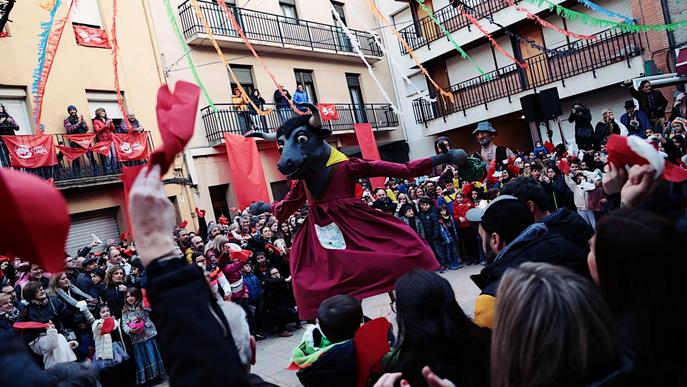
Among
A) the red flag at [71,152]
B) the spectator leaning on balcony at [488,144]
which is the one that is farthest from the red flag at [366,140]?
the spectator leaning on balcony at [488,144]

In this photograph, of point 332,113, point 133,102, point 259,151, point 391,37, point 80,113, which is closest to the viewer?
point 80,113

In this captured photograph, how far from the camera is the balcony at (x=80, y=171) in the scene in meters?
11.8

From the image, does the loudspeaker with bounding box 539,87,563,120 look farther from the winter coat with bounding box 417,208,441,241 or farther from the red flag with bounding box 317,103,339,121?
the red flag with bounding box 317,103,339,121

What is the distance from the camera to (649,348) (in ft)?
4.57

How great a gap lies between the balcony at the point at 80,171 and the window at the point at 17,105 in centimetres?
71

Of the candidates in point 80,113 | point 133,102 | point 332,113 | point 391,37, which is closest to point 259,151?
→ point 332,113

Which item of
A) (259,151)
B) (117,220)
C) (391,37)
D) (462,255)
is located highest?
(391,37)

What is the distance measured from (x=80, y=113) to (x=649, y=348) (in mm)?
13674

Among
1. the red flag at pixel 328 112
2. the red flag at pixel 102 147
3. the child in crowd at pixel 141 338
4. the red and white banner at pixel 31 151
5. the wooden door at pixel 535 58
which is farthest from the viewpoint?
the red flag at pixel 328 112

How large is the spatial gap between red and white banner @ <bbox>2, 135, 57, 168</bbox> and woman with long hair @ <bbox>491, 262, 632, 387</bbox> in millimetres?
11974

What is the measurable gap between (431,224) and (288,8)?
12752 mm

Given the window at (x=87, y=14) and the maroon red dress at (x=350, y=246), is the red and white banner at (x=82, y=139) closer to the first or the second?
the window at (x=87, y=14)

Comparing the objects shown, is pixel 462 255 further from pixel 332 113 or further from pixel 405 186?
pixel 332 113

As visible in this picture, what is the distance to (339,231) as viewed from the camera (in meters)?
4.04
